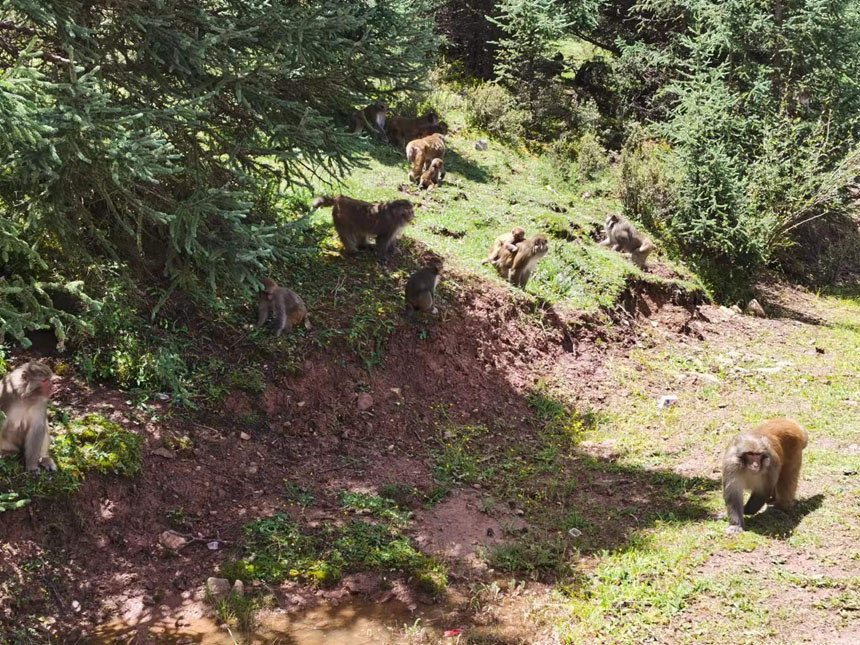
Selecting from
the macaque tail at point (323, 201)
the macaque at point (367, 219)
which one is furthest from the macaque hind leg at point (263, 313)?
the macaque tail at point (323, 201)

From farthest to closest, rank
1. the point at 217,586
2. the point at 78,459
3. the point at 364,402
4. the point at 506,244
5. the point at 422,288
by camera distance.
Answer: the point at 506,244
the point at 422,288
the point at 364,402
the point at 78,459
the point at 217,586

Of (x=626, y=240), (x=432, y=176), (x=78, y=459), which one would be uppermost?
(x=432, y=176)

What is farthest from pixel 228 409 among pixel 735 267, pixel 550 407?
pixel 735 267

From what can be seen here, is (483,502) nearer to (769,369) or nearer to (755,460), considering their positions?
(755,460)

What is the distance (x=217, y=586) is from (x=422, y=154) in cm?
1168

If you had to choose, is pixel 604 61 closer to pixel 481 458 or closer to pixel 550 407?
pixel 550 407

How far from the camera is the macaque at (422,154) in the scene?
1627 centimetres

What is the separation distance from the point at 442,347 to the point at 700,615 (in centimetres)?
601

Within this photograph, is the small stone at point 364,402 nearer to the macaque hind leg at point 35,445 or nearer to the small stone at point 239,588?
the small stone at point 239,588

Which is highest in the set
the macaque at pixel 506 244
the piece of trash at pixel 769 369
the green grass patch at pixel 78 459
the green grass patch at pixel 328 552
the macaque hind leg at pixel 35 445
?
the macaque at pixel 506 244

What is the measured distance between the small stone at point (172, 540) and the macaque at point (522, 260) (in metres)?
7.99

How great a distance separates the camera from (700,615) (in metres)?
6.32

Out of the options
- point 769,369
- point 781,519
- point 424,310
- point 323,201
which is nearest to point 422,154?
point 323,201

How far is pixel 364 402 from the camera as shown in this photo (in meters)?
10.1
